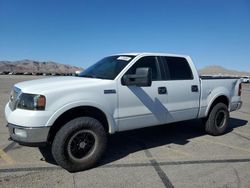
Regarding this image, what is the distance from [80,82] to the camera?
15.9 feet

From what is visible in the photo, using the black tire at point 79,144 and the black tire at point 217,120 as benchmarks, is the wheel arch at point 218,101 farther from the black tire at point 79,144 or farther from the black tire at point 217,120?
the black tire at point 79,144

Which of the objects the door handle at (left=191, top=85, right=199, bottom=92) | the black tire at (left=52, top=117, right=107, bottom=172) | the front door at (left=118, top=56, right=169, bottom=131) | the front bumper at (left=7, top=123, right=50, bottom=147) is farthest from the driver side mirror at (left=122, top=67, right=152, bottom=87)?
the door handle at (left=191, top=85, right=199, bottom=92)

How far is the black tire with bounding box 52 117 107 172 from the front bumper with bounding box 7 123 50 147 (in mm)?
220

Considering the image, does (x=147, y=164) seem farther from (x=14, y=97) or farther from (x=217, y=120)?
(x=217, y=120)

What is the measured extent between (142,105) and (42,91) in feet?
6.44

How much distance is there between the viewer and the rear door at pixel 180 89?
19.7ft

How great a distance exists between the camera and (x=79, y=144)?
15.5 feet

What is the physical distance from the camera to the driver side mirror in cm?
491

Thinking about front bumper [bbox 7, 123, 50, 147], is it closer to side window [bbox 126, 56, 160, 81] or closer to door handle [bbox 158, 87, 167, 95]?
side window [bbox 126, 56, 160, 81]

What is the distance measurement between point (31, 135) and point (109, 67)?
2157 millimetres

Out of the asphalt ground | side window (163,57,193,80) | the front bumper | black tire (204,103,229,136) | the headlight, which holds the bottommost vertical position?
the asphalt ground

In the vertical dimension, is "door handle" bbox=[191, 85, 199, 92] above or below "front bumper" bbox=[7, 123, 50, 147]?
above

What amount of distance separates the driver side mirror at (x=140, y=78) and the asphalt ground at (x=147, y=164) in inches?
56.2

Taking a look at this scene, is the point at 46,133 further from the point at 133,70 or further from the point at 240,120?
the point at 240,120
